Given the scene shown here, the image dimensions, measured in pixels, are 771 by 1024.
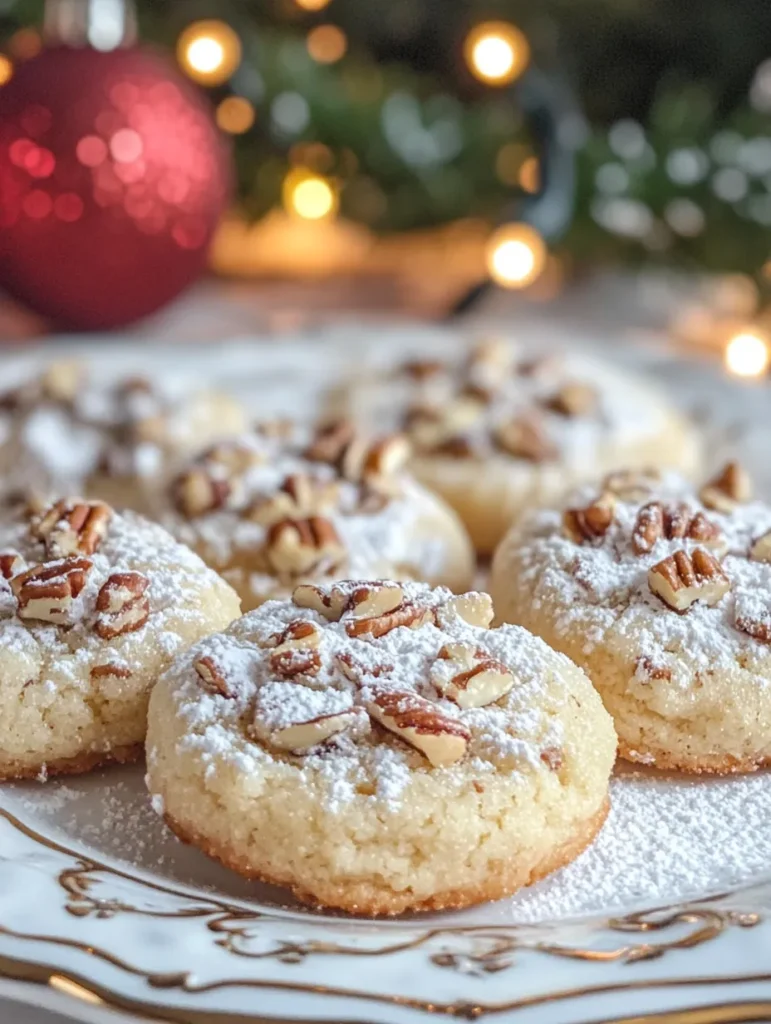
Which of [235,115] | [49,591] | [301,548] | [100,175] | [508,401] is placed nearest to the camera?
[49,591]

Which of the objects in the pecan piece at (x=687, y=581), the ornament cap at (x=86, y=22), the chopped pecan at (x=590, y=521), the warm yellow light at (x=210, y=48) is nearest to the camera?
the pecan piece at (x=687, y=581)

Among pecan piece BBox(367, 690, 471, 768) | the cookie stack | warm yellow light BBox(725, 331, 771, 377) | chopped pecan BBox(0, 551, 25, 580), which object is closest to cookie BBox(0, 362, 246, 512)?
the cookie stack

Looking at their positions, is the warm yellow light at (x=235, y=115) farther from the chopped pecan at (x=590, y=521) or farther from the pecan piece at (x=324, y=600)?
the pecan piece at (x=324, y=600)

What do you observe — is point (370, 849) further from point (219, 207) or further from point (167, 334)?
point (167, 334)

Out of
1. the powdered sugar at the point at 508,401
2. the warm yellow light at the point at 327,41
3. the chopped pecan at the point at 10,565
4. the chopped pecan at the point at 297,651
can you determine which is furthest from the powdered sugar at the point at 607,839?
the warm yellow light at the point at 327,41

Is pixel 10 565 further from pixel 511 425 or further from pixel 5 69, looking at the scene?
pixel 5 69

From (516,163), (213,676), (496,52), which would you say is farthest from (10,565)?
(516,163)

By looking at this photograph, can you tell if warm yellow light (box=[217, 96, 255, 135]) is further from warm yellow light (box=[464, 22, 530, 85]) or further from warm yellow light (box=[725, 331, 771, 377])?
warm yellow light (box=[725, 331, 771, 377])
